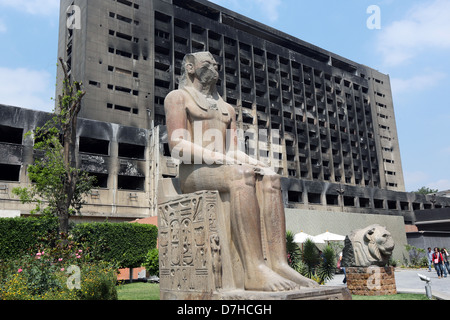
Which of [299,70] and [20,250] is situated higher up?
[299,70]

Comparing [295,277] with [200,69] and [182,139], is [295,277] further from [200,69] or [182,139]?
[200,69]

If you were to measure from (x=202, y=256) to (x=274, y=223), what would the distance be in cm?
115

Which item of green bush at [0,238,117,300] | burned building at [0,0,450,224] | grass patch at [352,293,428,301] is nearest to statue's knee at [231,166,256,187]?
green bush at [0,238,117,300]

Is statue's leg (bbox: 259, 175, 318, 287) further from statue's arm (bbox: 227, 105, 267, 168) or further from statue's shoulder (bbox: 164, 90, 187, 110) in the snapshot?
statue's shoulder (bbox: 164, 90, 187, 110)

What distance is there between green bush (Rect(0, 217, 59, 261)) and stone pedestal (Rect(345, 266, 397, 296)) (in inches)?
540

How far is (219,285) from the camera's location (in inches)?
205

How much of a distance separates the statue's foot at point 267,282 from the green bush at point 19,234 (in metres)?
15.4

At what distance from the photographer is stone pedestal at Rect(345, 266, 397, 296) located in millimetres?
11148

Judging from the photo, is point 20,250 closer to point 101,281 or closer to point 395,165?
point 101,281

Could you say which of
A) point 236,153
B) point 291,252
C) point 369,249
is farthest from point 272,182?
point 291,252

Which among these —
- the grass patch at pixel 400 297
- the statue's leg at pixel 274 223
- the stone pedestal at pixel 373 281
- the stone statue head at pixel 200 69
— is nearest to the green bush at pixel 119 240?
the stone pedestal at pixel 373 281

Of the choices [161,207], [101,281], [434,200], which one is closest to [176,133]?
[161,207]

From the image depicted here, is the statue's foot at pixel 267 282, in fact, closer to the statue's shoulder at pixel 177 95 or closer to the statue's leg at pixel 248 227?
the statue's leg at pixel 248 227
